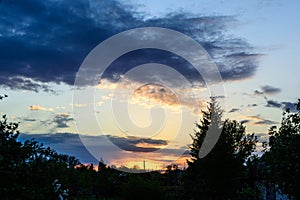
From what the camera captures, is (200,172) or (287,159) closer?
(287,159)

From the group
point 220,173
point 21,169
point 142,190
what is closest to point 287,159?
point 21,169

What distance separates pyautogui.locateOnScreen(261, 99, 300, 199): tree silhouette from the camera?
15453 mm

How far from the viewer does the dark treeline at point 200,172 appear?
461 inches

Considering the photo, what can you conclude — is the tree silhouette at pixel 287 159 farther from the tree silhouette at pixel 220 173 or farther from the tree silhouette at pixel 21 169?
the tree silhouette at pixel 220 173

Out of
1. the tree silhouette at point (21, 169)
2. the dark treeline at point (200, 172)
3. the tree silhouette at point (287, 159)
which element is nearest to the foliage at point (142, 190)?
the dark treeline at point (200, 172)

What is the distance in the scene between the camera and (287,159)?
15.6 metres

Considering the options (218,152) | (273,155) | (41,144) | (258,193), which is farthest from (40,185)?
(218,152)

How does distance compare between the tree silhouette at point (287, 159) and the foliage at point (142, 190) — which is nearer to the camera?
the tree silhouette at point (287, 159)

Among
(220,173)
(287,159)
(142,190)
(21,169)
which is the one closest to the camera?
(21,169)

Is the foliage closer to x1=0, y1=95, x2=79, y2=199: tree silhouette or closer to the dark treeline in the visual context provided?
the dark treeline

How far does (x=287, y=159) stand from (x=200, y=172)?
21.0 meters

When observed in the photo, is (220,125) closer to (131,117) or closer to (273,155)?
(131,117)

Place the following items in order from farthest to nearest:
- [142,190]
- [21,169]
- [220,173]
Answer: [142,190]
[220,173]
[21,169]

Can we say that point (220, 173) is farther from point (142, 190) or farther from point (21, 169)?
point (21, 169)
